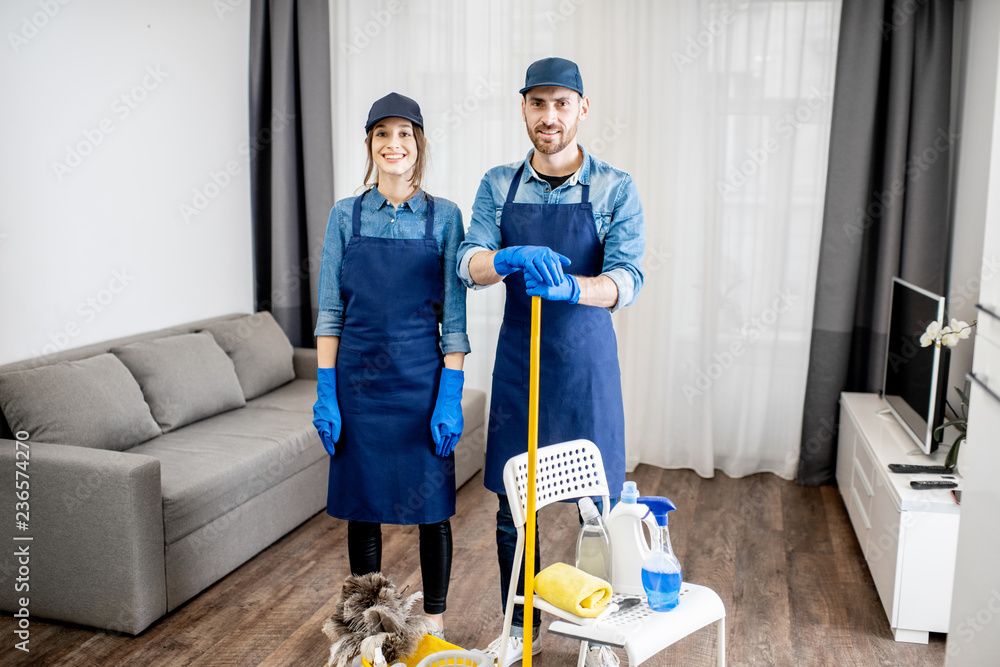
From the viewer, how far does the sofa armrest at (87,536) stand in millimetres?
2320

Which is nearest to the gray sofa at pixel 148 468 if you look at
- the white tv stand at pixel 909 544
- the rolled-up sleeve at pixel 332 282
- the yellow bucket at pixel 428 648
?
the rolled-up sleeve at pixel 332 282

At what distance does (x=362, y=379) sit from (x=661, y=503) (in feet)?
2.88

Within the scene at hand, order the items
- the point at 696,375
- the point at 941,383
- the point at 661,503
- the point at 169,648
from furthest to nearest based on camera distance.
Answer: the point at 696,375, the point at 941,383, the point at 169,648, the point at 661,503

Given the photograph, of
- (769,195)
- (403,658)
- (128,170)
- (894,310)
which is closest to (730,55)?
(769,195)

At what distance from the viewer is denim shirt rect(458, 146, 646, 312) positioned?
6.70 ft

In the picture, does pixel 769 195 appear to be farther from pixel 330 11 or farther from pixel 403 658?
pixel 403 658

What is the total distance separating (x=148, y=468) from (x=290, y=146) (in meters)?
2.19

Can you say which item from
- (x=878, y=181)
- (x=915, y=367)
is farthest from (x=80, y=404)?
(x=878, y=181)

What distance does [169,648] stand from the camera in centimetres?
231

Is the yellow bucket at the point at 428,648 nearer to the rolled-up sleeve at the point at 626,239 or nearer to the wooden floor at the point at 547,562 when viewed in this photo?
the wooden floor at the point at 547,562

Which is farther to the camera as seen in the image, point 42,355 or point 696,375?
point 696,375

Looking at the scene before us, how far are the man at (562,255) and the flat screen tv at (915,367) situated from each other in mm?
1314

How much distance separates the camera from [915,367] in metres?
3.05

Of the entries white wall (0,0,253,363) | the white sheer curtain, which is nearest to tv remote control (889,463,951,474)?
the white sheer curtain
